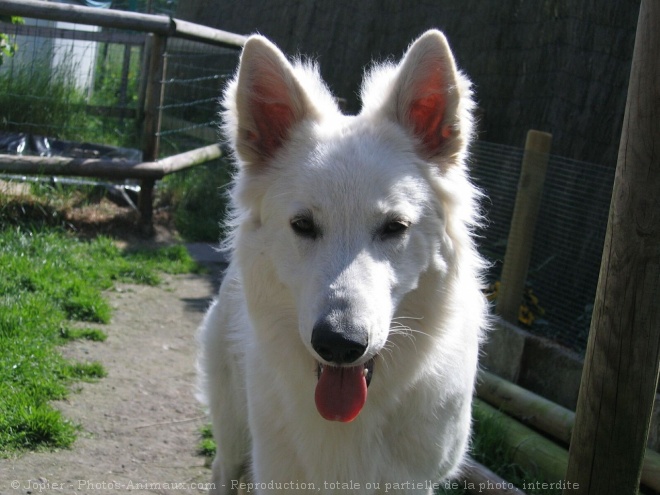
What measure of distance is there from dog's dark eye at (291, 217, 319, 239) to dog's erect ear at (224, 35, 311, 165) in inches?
18.4

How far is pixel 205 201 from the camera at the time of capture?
379 inches

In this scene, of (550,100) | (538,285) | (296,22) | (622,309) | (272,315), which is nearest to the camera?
(622,309)

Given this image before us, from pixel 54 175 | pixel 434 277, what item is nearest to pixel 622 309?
pixel 434 277

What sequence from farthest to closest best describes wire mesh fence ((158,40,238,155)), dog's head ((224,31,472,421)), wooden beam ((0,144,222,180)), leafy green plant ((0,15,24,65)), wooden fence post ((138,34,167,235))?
1. wire mesh fence ((158,40,238,155))
2. leafy green plant ((0,15,24,65))
3. wooden fence post ((138,34,167,235))
4. wooden beam ((0,144,222,180))
5. dog's head ((224,31,472,421))

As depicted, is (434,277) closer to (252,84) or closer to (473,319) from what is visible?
(473,319)

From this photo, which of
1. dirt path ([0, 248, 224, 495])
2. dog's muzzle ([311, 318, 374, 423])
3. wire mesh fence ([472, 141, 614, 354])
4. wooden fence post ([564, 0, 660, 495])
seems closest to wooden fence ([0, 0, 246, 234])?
dirt path ([0, 248, 224, 495])

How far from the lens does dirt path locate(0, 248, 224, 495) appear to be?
4098 millimetres

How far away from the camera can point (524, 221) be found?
17.6 feet

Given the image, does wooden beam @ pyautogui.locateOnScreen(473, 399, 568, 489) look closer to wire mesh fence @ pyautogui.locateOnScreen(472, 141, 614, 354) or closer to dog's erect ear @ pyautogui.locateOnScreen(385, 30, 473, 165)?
wire mesh fence @ pyautogui.locateOnScreen(472, 141, 614, 354)

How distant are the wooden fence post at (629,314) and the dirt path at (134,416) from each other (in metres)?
2.31

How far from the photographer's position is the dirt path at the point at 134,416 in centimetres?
410

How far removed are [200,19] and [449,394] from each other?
10990 millimetres

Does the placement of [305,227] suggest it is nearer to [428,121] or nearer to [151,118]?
[428,121]

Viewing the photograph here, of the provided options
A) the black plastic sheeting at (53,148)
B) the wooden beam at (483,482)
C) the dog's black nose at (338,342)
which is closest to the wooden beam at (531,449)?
the wooden beam at (483,482)
